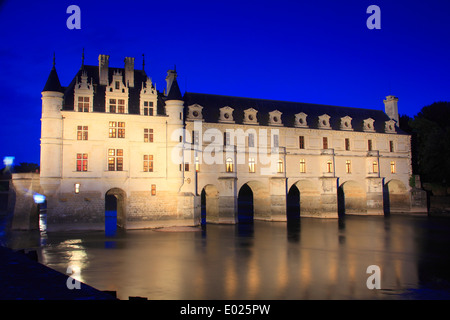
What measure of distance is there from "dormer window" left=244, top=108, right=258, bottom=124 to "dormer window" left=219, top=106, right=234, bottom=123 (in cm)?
171

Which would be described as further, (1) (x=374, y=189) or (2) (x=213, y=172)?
(1) (x=374, y=189)

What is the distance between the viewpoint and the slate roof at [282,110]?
37.9m

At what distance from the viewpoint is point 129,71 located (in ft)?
108

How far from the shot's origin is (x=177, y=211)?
3216 centimetres

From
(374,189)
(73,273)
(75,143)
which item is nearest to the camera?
(73,273)

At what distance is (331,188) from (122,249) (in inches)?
1025

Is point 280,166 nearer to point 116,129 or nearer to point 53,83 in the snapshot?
point 116,129

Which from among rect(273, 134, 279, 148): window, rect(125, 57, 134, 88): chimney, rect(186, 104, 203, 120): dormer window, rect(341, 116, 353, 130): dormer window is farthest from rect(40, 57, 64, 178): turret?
rect(341, 116, 353, 130): dormer window

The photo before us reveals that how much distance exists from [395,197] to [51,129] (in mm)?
41286

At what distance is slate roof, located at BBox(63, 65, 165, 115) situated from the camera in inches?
1204

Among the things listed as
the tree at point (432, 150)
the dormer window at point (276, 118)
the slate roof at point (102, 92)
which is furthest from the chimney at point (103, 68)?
the tree at point (432, 150)

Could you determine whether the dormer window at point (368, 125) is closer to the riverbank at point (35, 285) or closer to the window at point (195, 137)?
the window at point (195, 137)
